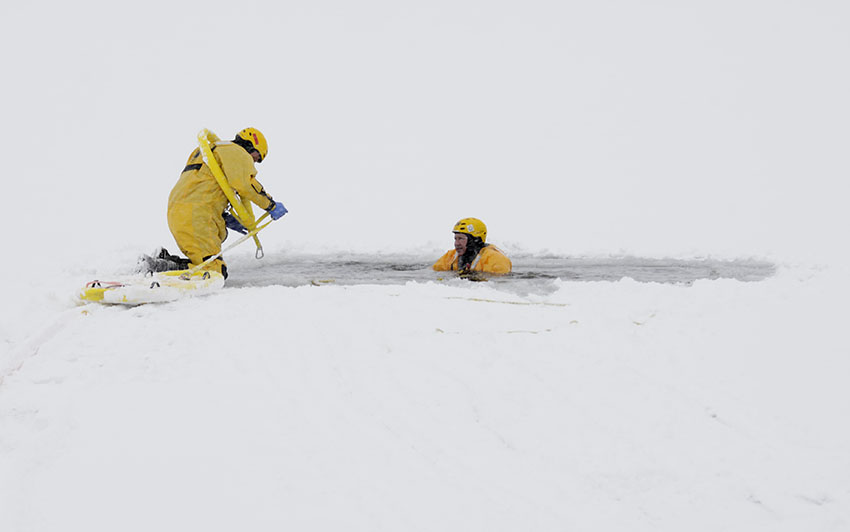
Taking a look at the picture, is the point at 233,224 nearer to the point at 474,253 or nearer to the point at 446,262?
the point at 446,262

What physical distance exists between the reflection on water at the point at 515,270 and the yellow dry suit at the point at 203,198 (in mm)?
566

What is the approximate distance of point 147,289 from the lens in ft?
18.6

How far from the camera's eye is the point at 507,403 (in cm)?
350

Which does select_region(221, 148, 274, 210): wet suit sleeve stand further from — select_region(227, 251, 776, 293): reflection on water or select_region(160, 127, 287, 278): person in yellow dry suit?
select_region(227, 251, 776, 293): reflection on water

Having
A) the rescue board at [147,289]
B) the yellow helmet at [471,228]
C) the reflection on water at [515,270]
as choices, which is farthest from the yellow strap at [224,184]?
the yellow helmet at [471,228]

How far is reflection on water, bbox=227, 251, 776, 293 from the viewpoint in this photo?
781 cm

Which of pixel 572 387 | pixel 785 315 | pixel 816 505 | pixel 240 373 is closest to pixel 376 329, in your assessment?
pixel 240 373

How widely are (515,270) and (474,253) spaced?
27.4 inches

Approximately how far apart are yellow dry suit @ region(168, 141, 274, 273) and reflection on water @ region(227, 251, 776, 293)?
566mm

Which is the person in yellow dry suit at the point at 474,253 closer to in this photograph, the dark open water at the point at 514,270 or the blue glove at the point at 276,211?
the dark open water at the point at 514,270

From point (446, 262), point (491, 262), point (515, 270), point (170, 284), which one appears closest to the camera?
point (170, 284)

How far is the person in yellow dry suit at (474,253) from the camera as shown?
344 inches

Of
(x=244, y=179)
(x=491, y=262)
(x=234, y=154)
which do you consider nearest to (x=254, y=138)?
(x=234, y=154)

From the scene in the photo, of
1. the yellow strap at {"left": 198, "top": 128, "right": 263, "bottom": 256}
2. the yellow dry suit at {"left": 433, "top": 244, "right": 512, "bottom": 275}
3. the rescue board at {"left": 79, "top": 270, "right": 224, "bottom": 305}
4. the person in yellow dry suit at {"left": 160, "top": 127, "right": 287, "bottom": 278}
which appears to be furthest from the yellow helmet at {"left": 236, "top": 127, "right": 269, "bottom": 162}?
the yellow dry suit at {"left": 433, "top": 244, "right": 512, "bottom": 275}
